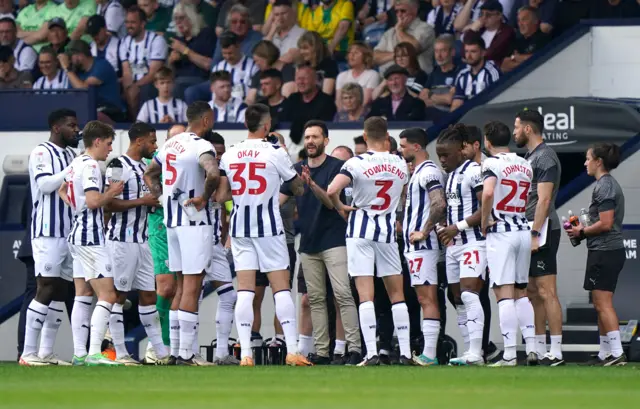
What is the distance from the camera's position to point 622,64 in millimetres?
18562

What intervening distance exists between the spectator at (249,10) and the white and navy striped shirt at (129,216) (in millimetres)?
7472

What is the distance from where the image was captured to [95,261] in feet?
46.2

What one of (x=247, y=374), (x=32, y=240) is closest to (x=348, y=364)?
(x=247, y=374)

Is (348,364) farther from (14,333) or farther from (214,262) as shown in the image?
(14,333)

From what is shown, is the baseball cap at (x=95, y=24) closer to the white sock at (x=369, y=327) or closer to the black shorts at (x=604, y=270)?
the white sock at (x=369, y=327)

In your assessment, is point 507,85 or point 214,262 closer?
point 214,262

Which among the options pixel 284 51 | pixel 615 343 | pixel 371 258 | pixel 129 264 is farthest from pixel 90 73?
pixel 615 343

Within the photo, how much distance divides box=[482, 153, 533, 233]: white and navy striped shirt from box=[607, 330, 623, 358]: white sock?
1.20 meters

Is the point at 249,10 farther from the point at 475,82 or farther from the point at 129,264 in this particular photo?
the point at 129,264

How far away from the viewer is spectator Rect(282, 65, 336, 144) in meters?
18.6

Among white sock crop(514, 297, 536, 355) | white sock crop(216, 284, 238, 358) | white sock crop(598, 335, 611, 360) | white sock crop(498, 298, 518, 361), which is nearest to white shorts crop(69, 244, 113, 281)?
white sock crop(216, 284, 238, 358)

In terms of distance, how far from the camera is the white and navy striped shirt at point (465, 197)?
14031 millimetres

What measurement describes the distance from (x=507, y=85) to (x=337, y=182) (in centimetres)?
504

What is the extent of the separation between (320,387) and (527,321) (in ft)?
10.5
